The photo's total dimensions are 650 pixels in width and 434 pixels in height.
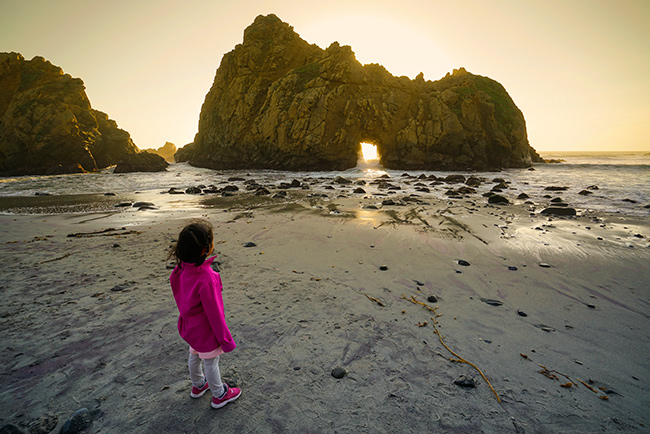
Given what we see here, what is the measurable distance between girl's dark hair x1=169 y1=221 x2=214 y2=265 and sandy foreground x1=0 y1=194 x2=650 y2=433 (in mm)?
1231

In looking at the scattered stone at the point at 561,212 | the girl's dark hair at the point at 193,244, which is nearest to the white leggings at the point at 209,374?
the girl's dark hair at the point at 193,244

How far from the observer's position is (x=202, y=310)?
2.36m

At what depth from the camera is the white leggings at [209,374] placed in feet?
7.57

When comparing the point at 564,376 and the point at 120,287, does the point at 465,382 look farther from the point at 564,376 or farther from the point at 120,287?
the point at 120,287

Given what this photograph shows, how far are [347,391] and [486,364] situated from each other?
149 cm

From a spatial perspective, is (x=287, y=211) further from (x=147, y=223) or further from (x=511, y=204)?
(x=511, y=204)

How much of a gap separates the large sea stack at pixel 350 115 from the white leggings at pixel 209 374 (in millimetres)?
35116

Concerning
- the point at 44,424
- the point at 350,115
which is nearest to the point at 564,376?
the point at 44,424

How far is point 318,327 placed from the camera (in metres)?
3.43

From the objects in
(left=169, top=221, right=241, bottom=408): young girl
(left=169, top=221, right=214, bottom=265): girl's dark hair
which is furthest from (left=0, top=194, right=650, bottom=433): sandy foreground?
(left=169, top=221, right=214, bottom=265): girl's dark hair

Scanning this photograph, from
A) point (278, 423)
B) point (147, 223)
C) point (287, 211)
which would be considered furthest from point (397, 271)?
point (147, 223)

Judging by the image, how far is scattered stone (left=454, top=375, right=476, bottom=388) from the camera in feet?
8.28

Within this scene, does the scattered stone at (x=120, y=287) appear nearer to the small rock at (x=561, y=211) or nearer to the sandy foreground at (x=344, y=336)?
the sandy foreground at (x=344, y=336)

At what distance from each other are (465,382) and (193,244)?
107 inches
